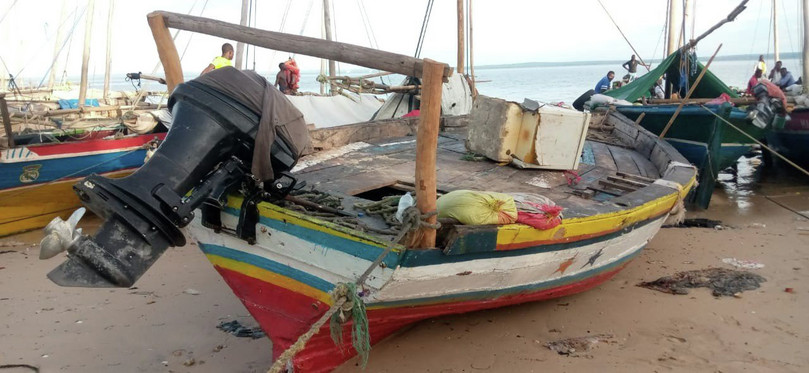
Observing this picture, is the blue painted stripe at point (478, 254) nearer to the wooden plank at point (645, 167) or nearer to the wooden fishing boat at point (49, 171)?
the wooden plank at point (645, 167)

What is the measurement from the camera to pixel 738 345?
14.0 ft

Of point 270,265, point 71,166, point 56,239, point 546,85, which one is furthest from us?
point 546,85

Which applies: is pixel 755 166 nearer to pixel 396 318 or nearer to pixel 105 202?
pixel 396 318

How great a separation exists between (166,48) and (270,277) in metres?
1.76

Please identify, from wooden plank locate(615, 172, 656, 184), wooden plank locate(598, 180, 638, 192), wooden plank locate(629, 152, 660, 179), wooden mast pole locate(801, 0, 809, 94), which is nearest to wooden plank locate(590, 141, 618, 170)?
wooden plank locate(629, 152, 660, 179)

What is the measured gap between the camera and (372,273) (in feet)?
9.97

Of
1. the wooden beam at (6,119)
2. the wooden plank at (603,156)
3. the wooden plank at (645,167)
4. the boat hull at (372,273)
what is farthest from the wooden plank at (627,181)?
the wooden beam at (6,119)

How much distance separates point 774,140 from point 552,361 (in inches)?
359

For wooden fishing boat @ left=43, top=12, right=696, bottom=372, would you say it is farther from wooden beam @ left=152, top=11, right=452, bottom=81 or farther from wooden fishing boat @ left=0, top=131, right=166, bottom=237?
wooden fishing boat @ left=0, top=131, right=166, bottom=237

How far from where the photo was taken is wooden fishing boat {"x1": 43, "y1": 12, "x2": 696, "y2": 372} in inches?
109

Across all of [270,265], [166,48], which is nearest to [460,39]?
[166,48]

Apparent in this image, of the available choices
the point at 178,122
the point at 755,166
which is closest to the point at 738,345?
the point at 178,122

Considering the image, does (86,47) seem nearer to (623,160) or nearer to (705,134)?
(623,160)

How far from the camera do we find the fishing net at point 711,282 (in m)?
5.28
